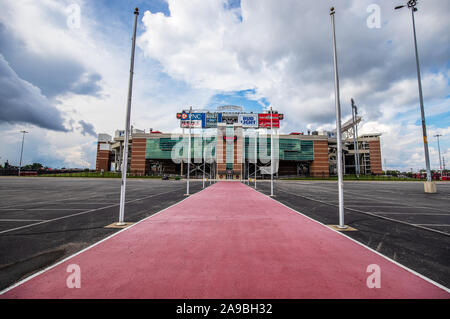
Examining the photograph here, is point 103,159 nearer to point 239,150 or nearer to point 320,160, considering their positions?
point 239,150

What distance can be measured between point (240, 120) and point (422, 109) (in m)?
35.1

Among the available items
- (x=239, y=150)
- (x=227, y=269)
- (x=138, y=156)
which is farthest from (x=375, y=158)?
(x=227, y=269)

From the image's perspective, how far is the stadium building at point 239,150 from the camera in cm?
5694

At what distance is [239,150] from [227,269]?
2226 inches

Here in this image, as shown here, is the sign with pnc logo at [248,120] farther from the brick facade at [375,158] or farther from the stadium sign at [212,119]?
the brick facade at [375,158]

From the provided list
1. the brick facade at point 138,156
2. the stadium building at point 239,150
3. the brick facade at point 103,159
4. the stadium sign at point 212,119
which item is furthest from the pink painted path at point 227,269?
the brick facade at point 103,159

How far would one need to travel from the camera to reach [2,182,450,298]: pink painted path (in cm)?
301

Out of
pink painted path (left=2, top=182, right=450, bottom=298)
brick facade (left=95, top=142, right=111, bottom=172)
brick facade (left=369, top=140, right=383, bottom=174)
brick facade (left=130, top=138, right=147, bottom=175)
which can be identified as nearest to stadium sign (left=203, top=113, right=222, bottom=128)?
brick facade (left=130, top=138, right=147, bottom=175)

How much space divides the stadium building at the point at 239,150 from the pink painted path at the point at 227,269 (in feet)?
132

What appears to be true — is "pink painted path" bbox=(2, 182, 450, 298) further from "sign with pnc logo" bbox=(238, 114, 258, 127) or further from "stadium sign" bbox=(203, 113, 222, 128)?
"stadium sign" bbox=(203, 113, 222, 128)

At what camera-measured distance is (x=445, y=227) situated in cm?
722

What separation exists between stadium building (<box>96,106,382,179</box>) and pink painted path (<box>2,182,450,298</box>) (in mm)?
40172

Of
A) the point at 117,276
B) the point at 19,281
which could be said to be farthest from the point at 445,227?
the point at 19,281

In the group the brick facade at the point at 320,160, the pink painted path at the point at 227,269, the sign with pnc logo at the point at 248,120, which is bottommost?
the pink painted path at the point at 227,269
